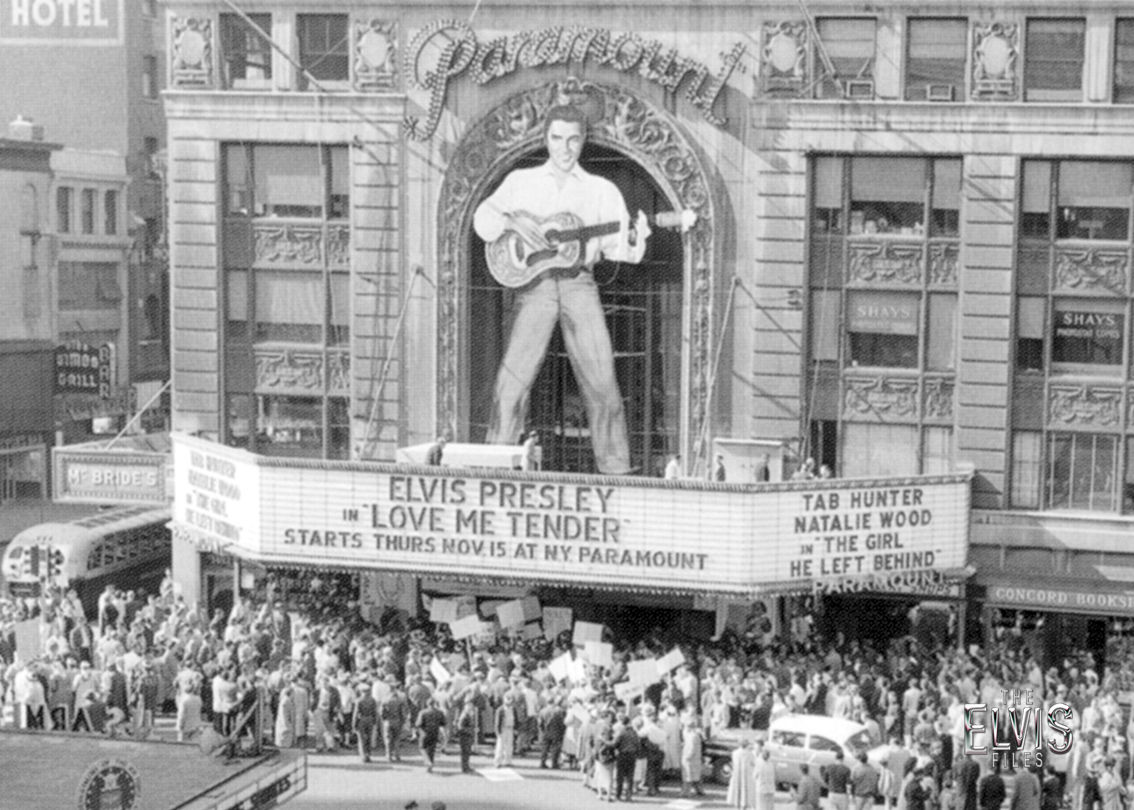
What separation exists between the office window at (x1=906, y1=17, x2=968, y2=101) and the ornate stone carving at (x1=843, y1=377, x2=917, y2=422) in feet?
19.4

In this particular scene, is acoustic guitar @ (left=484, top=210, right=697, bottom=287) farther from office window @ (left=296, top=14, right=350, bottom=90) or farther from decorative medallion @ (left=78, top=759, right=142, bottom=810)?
decorative medallion @ (left=78, top=759, right=142, bottom=810)

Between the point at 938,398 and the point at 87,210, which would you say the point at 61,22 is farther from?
the point at 938,398

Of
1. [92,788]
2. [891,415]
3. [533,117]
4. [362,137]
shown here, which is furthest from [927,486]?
[92,788]

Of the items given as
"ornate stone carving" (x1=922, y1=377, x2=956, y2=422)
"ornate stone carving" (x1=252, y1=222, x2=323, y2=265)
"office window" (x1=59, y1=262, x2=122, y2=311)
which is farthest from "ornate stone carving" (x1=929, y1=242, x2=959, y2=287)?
"office window" (x1=59, y1=262, x2=122, y2=311)

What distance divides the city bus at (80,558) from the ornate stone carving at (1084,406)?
20.2m

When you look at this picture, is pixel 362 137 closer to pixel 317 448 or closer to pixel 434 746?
pixel 317 448

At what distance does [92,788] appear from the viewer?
2672 cm

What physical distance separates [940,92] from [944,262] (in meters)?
3.48

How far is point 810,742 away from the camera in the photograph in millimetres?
35812

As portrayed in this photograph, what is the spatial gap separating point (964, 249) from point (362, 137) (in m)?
13.1

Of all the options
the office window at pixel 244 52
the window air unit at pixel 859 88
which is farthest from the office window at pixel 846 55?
the office window at pixel 244 52

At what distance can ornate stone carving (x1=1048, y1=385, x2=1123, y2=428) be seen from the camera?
4316cm

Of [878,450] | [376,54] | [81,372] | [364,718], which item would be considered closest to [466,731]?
[364,718]

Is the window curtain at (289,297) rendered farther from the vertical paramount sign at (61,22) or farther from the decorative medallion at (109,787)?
the vertical paramount sign at (61,22)
